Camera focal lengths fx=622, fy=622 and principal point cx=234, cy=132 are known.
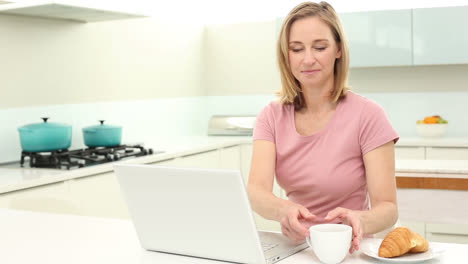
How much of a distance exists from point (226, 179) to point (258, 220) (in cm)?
355

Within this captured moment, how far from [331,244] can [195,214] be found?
30 cm

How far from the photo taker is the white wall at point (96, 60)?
3.45m

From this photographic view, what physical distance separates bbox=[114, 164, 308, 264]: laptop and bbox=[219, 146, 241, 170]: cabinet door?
281cm

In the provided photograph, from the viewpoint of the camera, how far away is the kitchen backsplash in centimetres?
387

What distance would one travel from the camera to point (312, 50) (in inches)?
71.5

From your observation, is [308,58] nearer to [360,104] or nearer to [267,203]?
[360,104]

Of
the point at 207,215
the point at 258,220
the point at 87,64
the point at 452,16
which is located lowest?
the point at 258,220

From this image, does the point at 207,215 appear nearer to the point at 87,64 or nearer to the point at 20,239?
the point at 20,239

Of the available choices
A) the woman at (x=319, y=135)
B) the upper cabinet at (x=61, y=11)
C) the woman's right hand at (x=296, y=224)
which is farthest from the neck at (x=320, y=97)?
the upper cabinet at (x=61, y=11)

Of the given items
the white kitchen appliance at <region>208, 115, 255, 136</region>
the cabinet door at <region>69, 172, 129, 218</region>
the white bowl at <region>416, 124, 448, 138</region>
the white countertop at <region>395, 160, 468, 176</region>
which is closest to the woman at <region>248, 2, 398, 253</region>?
the white countertop at <region>395, 160, 468, 176</region>

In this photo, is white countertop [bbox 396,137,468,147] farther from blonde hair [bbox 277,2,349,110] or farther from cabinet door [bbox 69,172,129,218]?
blonde hair [bbox 277,2,349,110]

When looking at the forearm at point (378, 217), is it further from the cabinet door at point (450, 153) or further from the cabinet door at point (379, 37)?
the cabinet door at point (379, 37)

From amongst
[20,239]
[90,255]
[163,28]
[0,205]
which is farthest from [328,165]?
[163,28]

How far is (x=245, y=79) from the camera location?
5289 millimetres
